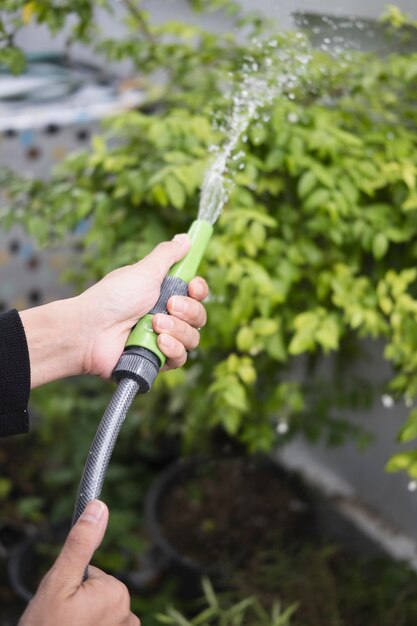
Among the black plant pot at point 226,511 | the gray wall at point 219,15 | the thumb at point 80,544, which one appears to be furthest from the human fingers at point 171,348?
the black plant pot at point 226,511

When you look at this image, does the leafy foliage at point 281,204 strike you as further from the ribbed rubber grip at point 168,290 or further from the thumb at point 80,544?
the thumb at point 80,544

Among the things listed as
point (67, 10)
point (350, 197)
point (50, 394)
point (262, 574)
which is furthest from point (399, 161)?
point (50, 394)

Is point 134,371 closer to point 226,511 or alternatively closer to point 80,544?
point 80,544

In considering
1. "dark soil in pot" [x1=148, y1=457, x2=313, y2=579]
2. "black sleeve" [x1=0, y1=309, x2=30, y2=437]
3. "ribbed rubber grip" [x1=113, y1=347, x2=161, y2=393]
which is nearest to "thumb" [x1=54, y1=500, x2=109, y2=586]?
"ribbed rubber grip" [x1=113, y1=347, x2=161, y2=393]

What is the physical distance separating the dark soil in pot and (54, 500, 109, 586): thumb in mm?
1179

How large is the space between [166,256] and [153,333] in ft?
0.46

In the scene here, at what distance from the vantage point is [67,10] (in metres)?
1.59

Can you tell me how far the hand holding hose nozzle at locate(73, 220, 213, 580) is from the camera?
0.83 meters

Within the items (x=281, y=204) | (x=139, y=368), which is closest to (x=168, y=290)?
(x=139, y=368)

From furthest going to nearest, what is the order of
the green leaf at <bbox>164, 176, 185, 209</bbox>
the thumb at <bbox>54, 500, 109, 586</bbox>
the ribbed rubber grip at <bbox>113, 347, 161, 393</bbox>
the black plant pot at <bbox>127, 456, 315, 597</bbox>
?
1. the black plant pot at <bbox>127, 456, 315, 597</bbox>
2. the green leaf at <bbox>164, 176, 185, 209</bbox>
3. the ribbed rubber grip at <bbox>113, 347, 161, 393</bbox>
4. the thumb at <bbox>54, 500, 109, 586</bbox>

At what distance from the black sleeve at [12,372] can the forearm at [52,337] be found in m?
0.06

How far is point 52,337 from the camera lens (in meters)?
1.14

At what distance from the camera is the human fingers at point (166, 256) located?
3.56 ft

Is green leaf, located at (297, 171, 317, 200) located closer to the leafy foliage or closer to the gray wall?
the leafy foliage
